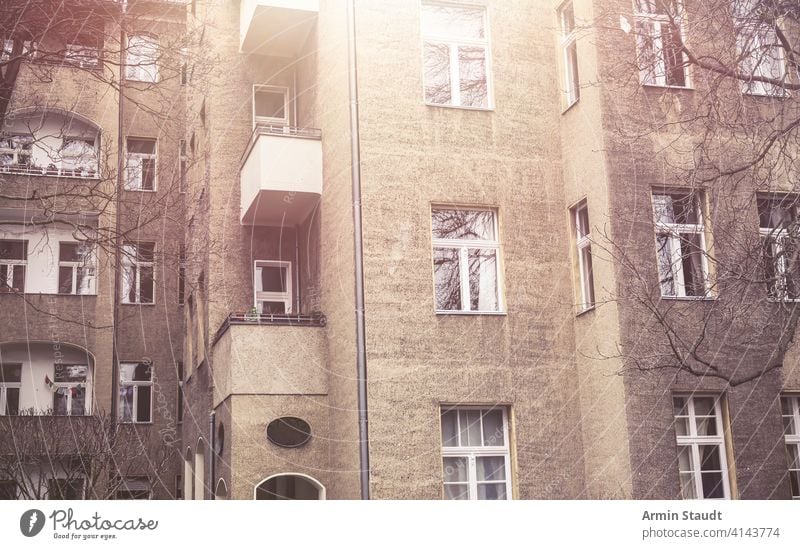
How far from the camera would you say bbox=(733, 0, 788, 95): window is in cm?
567

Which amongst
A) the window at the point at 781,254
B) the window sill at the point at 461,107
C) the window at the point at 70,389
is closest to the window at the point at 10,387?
the window at the point at 70,389

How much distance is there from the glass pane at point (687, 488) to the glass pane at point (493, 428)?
96 cm

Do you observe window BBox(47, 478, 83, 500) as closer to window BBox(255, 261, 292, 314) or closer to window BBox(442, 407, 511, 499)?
window BBox(255, 261, 292, 314)

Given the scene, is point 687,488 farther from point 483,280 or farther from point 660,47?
point 660,47

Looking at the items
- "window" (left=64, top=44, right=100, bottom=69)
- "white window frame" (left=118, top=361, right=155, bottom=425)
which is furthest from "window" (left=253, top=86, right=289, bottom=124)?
"white window frame" (left=118, top=361, right=155, bottom=425)

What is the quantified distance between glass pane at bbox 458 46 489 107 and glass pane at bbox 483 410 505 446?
67.8 inches

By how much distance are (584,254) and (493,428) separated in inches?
43.0

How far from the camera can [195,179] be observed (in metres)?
5.41

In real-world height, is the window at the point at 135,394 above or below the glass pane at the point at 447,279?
below

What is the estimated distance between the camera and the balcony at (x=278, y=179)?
5477 mm

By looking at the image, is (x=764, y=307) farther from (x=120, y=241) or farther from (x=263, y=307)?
(x=120, y=241)

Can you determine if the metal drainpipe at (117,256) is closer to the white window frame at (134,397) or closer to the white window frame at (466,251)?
the white window frame at (134,397)

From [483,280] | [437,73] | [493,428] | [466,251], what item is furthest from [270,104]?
[493,428]

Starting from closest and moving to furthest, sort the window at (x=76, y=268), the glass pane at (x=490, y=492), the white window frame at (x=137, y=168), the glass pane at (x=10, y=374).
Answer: the glass pane at (x=10, y=374), the window at (x=76, y=268), the white window frame at (x=137, y=168), the glass pane at (x=490, y=492)
